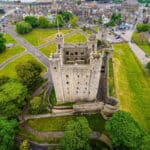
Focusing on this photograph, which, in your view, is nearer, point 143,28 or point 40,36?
point 40,36

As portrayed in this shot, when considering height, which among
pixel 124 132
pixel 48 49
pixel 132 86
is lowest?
pixel 132 86

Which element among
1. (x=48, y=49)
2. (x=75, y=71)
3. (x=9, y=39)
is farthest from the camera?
(x=9, y=39)

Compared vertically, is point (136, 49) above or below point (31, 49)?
above

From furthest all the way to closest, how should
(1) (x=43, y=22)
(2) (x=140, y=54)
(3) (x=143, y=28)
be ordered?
(1) (x=43, y=22) → (3) (x=143, y=28) → (2) (x=140, y=54)

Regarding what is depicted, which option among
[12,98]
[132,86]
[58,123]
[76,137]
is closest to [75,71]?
[58,123]

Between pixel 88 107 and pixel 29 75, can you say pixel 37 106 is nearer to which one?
pixel 29 75

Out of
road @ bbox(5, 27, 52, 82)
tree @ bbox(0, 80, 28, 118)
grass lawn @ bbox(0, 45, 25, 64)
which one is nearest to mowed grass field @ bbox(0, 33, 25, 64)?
grass lawn @ bbox(0, 45, 25, 64)

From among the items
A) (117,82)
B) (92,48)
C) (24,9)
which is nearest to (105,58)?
(117,82)
